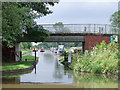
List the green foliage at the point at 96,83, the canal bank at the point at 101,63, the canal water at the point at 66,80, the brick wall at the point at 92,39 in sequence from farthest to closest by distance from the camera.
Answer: the brick wall at the point at 92,39, the canal bank at the point at 101,63, the canal water at the point at 66,80, the green foliage at the point at 96,83

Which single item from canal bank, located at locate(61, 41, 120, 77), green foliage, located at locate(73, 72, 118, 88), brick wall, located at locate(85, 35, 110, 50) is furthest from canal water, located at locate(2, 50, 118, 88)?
brick wall, located at locate(85, 35, 110, 50)

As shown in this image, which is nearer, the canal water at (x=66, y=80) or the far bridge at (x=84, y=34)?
the canal water at (x=66, y=80)

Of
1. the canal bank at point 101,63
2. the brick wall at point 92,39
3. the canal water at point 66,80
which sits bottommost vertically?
the canal water at point 66,80

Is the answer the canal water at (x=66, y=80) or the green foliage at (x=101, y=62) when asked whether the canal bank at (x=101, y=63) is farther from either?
the canal water at (x=66, y=80)

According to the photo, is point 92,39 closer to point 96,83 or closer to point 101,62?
point 101,62

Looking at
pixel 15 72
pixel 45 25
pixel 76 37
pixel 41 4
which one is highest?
pixel 41 4

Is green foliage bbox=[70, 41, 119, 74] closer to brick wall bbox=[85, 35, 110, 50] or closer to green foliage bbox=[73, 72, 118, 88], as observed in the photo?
green foliage bbox=[73, 72, 118, 88]

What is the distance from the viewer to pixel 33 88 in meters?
9.27

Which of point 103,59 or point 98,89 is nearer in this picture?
point 98,89

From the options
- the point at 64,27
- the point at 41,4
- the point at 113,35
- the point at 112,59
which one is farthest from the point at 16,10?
the point at 113,35

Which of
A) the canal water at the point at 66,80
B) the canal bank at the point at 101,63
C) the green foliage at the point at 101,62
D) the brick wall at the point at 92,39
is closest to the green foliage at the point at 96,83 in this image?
the canal water at the point at 66,80

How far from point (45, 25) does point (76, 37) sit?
163 inches

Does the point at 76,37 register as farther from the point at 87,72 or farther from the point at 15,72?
the point at 15,72

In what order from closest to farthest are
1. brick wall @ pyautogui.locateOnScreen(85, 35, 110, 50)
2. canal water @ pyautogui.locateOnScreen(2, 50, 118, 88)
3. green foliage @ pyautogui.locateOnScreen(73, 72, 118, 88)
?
green foliage @ pyautogui.locateOnScreen(73, 72, 118, 88)
canal water @ pyautogui.locateOnScreen(2, 50, 118, 88)
brick wall @ pyautogui.locateOnScreen(85, 35, 110, 50)
